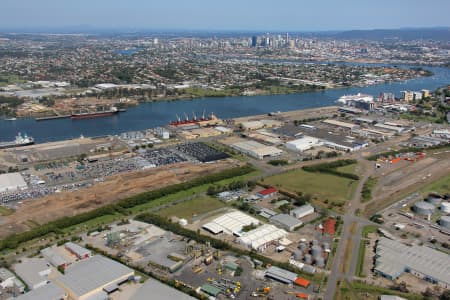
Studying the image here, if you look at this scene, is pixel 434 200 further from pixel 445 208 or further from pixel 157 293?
pixel 157 293

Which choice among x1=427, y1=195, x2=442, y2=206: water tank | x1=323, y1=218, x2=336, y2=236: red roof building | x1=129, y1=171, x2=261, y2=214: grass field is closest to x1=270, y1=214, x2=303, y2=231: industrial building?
x1=323, y1=218, x2=336, y2=236: red roof building

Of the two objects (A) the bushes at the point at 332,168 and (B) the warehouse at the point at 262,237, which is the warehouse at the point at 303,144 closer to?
(A) the bushes at the point at 332,168

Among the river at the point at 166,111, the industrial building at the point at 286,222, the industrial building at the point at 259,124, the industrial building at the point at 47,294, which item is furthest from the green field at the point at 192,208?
the river at the point at 166,111

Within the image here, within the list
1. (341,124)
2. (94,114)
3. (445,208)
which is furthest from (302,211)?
(94,114)

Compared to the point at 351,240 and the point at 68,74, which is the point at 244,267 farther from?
the point at 68,74

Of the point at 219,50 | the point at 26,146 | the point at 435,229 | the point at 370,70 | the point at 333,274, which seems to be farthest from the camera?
the point at 219,50

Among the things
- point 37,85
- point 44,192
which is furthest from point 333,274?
point 37,85
